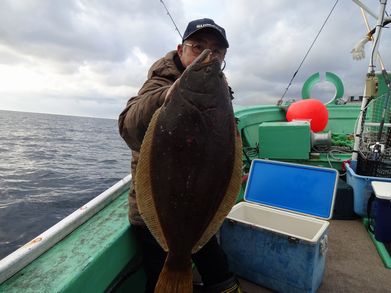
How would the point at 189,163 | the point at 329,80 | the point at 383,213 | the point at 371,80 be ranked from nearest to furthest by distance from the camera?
the point at 189,163
the point at 383,213
the point at 371,80
the point at 329,80

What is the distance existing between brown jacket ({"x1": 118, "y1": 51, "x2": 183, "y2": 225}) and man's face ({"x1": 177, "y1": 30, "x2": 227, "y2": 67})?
0.37 feet

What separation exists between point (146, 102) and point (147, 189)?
446 millimetres

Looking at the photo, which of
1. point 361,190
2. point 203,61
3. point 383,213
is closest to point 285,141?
point 361,190

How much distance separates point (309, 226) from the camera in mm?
3041

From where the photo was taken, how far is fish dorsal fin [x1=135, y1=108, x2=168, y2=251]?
145 centimetres

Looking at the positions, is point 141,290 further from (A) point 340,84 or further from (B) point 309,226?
(A) point 340,84

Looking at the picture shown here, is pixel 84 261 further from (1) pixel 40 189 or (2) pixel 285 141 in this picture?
(1) pixel 40 189

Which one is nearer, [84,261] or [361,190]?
[84,261]

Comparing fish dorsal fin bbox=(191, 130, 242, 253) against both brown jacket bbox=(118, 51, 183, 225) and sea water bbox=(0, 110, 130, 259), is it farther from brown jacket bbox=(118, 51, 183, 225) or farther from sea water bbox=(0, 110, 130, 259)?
sea water bbox=(0, 110, 130, 259)

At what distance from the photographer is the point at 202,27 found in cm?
179

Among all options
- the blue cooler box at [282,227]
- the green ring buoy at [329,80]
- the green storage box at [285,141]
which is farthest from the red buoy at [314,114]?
the blue cooler box at [282,227]

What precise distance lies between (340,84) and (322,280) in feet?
26.3

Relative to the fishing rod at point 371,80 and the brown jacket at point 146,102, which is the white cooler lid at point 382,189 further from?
the brown jacket at point 146,102

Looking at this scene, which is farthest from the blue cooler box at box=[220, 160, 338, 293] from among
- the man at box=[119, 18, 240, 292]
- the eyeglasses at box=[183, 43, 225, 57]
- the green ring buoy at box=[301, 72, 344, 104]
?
the green ring buoy at box=[301, 72, 344, 104]
